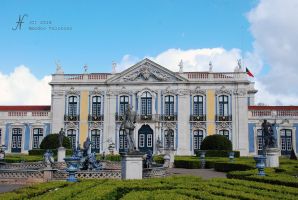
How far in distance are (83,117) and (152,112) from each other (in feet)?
22.1

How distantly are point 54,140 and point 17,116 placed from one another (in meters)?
6.76

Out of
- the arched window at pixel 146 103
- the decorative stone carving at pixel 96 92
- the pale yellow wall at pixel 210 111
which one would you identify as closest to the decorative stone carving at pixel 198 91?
the pale yellow wall at pixel 210 111

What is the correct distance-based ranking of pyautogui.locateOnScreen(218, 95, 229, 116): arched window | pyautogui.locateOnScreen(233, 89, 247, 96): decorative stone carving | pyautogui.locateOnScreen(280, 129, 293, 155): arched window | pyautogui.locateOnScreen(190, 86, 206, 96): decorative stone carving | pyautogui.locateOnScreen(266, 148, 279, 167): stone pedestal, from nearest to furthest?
1. pyautogui.locateOnScreen(266, 148, 279, 167): stone pedestal
2. pyautogui.locateOnScreen(280, 129, 293, 155): arched window
3. pyautogui.locateOnScreen(233, 89, 247, 96): decorative stone carving
4. pyautogui.locateOnScreen(218, 95, 229, 116): arched window
5. pyautogui.locateOnScreen(190, 86, 206, 96): decorative stone carving

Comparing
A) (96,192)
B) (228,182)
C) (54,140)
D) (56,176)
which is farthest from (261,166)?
(54,140)

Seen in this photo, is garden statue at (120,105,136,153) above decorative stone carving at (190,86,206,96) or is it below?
below

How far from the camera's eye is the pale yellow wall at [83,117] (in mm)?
40188

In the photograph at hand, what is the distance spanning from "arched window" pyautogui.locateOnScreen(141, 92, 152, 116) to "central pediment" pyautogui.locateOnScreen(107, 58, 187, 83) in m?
1.45

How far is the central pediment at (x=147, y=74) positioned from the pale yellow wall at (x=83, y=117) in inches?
117

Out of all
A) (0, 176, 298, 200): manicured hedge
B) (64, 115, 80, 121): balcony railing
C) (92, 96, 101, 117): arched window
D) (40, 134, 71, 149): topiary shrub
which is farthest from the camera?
(92, 96, 101, 117): arched window

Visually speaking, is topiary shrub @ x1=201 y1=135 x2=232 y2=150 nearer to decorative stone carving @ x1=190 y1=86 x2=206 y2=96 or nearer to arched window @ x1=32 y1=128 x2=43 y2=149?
decorative stone carving @ x1=190 y1=86 x2=206 y2=96

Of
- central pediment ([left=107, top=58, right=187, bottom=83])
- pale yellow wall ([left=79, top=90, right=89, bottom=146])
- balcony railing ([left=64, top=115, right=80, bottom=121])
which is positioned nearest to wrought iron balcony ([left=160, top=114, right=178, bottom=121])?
central pediment ([left=107, top=58, right=187, bottom=83])

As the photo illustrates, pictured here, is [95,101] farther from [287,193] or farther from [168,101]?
[287,193]

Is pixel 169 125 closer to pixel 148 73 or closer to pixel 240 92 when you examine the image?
pixel 148 73

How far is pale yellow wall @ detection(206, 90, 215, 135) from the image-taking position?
129 feet
